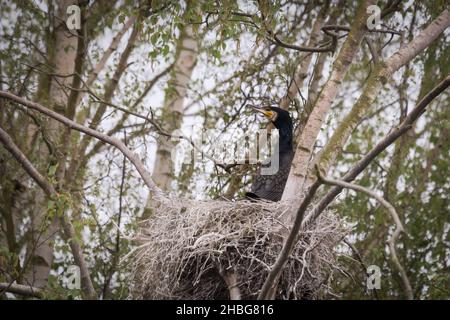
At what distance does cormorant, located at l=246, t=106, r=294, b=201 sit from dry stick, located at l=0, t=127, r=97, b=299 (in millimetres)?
1957

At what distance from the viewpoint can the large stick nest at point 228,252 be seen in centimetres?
618

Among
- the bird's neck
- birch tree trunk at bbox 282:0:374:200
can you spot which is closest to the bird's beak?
the bird's neck

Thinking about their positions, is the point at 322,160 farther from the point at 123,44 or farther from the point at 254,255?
the point at 123,44

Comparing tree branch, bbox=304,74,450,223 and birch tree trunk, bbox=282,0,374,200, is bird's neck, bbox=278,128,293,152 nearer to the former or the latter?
birch tree trunk, bbox=282,0,374,200

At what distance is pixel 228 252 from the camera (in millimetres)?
6254

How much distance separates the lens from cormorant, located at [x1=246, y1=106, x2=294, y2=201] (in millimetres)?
7867

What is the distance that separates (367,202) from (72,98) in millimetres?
4879

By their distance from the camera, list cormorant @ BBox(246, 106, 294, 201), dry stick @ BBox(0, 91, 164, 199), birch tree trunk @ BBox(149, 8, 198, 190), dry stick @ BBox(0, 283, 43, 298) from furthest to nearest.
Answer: birch tree trunk @ BBox(149, 8, 198, 190) → cormorant @ BBox(246, 106, 294, 201) → dry stick @ BBox(0, 283, 43, 298) → dry stick @ BBox(0, 91, 164, 199)

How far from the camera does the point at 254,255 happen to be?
621 centimetres

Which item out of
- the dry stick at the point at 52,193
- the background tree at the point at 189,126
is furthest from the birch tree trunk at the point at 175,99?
the dry stick at the point at 52,193

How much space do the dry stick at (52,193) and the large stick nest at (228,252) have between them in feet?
1.86

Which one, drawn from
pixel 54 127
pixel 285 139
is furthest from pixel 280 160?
pixel 54 127

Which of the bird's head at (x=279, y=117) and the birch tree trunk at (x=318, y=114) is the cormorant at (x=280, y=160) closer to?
the bird's head at (x=279, y=117)
